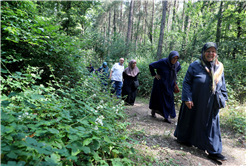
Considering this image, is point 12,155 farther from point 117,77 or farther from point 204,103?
point 117,77

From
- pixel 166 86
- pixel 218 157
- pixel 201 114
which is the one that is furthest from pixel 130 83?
pixel 218 157

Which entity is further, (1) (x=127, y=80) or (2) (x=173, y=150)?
(1) (x=127, y=80)

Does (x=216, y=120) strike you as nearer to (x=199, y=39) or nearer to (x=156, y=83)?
(x=156, y=83)

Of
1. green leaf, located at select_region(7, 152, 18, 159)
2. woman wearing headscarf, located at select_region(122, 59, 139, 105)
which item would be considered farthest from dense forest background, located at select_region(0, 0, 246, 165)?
woman wearing headscarf, located at select_region(122, 59, 139, 105)

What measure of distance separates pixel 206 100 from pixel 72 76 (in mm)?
3298

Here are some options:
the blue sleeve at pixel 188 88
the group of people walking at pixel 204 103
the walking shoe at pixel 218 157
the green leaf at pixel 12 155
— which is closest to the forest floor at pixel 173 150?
the walking shoe at pixel 218 157

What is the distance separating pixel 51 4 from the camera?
512 inches

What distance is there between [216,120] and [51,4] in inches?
598

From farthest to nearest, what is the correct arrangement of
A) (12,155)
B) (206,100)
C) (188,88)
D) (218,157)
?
(188,88) → (206,100) → (218,157) → (12,155)

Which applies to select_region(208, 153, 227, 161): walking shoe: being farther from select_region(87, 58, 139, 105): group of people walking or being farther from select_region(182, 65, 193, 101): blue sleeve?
select_region(87, 58, 139, 105): group of people walking

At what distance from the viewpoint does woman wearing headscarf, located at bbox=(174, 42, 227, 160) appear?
2.87m

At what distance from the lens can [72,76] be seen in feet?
13.1

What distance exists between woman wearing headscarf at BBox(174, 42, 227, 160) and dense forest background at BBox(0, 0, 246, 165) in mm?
1526

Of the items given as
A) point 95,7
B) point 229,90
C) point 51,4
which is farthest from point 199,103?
point 51,4
